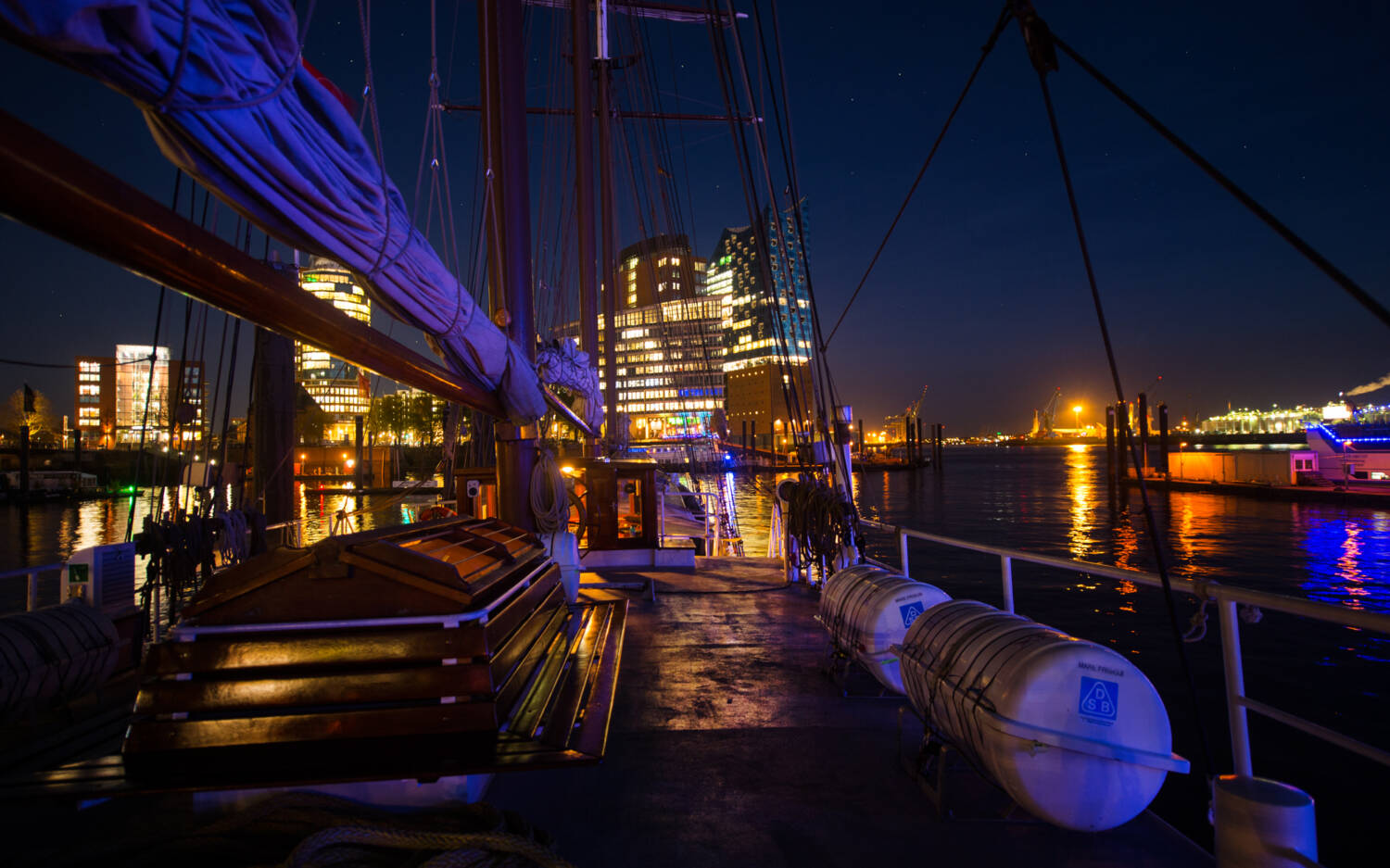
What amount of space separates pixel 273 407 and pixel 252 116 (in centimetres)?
874

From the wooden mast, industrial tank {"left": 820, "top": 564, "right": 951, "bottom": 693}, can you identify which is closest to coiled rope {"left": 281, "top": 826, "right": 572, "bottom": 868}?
industrial tank {"left": 820, "top": 564, "right": 951, "bottom": 693}

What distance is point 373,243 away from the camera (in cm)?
282

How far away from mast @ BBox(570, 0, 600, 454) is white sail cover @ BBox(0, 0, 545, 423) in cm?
1129

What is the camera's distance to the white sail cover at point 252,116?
1.43 meters

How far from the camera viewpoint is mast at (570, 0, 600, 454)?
14164 millimetres

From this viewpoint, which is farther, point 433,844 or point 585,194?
point 585,194

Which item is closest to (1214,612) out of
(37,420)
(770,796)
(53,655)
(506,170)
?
(770,796)

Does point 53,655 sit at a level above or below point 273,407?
below

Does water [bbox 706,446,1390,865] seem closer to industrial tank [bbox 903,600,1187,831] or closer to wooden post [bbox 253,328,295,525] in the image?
industrial tank [bbox 903,600,1187,831]

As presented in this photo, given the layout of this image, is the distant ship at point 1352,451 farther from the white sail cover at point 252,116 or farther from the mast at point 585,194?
the white sail cover at point 252,116

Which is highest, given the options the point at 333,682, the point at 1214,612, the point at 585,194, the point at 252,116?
the point at 585,194

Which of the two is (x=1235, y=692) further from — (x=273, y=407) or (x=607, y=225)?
(x=607, y=225)

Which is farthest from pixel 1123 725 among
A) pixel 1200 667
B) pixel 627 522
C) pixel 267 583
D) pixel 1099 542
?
pixel 1099 542

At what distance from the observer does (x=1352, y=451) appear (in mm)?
40281
